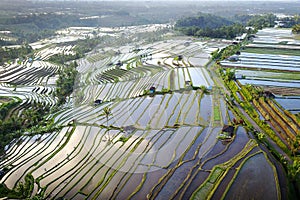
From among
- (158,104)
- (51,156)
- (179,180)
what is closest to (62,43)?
(158,104)

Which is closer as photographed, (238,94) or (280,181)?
(280,181)

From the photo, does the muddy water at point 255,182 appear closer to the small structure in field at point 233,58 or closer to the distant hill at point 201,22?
the small structure in field at point 233,58

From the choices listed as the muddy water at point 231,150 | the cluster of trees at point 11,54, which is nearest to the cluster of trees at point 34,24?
the cluster of trees at point 11,54

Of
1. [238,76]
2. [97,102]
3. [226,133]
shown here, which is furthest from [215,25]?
[226,133]

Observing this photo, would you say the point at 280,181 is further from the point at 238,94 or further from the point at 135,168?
the point at 238,94

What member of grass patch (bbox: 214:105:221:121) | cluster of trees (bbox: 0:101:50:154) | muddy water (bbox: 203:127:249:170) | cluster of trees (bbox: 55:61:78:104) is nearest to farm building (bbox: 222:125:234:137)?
muddy water (bbox: 203:127:249:170)

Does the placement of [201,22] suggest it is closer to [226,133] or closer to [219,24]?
[219,24]
